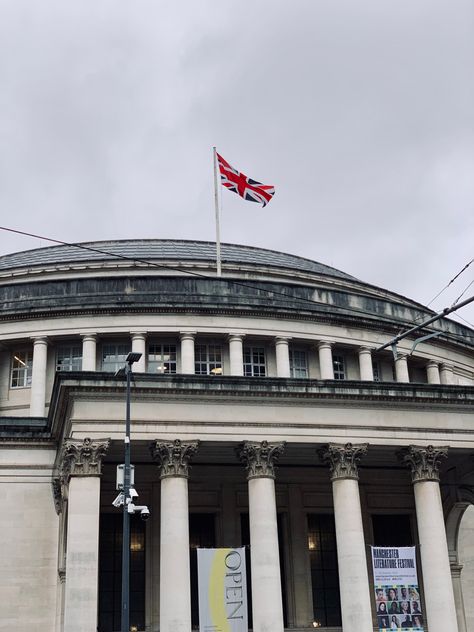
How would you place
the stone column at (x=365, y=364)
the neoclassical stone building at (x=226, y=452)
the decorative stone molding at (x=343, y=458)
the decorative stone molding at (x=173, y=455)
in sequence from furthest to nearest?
the stone column at (x=365, y=364), the decorative stone molding at (x=343, y=458), the decorative stone molding at (x=173, y=455), the neoclassical stone building at (x=226, y=452)

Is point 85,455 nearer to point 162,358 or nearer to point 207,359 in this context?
point 162,358

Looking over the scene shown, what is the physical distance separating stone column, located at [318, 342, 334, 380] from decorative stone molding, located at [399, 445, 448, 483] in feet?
38.4

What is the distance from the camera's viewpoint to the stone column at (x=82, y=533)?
105 ft

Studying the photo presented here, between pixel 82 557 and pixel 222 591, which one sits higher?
pixel 82 557

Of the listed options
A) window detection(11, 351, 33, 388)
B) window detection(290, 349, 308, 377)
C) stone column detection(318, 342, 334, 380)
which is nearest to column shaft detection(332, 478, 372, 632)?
stone column detection(318, 342, 334, 380)

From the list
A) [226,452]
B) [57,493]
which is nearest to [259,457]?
[226,452]

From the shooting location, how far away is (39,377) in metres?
47.4

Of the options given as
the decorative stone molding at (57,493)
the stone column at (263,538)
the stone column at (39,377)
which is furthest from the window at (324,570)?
the stone column at (39,377)

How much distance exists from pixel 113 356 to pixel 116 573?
13.0 metres

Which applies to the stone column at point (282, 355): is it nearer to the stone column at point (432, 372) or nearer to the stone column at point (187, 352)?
the stone column at point (187, 352)

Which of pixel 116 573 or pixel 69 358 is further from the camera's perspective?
pixel 69 358

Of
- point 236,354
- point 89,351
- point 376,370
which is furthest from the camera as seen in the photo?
point 376,370

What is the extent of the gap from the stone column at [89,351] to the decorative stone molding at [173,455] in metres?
13.2

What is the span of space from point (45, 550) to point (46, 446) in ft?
15.7
